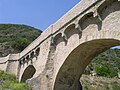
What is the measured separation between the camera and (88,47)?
46.4 feet

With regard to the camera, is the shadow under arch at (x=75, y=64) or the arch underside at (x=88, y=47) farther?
the shadow under arch at (x=75, y=64)

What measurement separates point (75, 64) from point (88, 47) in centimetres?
204

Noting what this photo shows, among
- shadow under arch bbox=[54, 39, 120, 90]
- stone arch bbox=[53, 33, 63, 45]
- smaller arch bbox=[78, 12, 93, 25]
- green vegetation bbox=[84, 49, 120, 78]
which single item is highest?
green vegetation bbox=[84, 49, 120, 78]

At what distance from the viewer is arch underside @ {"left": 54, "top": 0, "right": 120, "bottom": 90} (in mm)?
11234

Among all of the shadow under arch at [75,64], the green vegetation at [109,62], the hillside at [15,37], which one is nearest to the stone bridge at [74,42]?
the shadow under arch at [75,64]

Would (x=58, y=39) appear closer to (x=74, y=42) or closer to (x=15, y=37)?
(x=74, y=42)

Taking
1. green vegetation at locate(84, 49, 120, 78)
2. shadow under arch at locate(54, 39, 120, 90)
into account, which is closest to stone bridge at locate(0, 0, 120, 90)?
shadow under arch at locate(54, 39, 120, 90)

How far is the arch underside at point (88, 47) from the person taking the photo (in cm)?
1123

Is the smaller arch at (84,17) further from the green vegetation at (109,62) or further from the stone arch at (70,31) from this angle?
→ the green vegetation at (109,62)

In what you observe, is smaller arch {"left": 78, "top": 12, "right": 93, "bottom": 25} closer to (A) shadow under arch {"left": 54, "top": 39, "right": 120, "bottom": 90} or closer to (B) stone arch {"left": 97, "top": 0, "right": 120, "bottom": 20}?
(B) stone arch {"left": 97, "top": 0, "right": 120, "bottom": 20}

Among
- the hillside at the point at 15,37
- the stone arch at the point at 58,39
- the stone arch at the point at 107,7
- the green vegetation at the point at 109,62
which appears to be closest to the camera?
the stone arch at the point at 107,7

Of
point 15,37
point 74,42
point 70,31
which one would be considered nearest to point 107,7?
point 74,42

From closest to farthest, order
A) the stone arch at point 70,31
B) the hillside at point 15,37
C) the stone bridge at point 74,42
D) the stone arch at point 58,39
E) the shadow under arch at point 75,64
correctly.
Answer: the stone bridge at point 74,42
the shadow under arch at point 75,64
the stone arch at point 70,31
the stone arch at point 58,39
the hillside at point 15,37

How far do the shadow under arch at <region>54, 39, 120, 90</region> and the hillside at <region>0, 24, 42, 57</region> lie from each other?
83.0 feet
